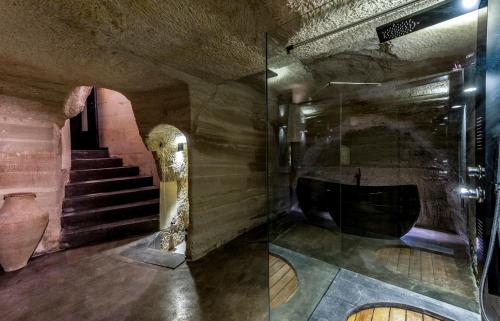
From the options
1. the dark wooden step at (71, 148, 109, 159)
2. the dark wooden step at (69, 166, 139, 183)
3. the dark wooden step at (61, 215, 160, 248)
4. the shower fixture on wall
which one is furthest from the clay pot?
the shower fixture on wall

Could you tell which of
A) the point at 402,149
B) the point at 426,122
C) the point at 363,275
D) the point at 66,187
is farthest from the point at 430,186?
the point at 66,187

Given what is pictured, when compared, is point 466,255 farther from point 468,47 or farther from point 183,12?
point 183,12

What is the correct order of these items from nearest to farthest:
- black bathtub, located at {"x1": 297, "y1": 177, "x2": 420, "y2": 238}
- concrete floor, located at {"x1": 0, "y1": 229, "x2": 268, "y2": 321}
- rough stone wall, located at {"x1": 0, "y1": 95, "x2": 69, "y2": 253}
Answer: concrete floor, located at {"x1": 0, "y1": 229, "x2": 268, "y2": 321}, rough stone wall, located at {"x1": 0, "y1": 95, "x2": 69, "y2": 253}, black bathtub, located at {"x1": 297, "y1": 177, "x2": 420, "y2": 238}

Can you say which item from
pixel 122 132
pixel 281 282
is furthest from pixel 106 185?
pixel 281 282

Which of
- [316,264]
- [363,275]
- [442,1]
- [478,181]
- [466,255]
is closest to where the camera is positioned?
[478,181]

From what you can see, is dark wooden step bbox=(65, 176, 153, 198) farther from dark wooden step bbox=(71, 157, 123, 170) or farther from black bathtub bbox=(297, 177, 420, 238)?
black bathtub bbox=(297, 177, 420, 238)

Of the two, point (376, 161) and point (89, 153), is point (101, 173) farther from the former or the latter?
point (376, 161)

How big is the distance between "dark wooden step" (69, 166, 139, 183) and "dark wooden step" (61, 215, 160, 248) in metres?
0.87

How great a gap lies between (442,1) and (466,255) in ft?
5.84

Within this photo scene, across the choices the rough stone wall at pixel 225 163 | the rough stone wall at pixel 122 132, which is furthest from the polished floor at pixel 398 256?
the rough stone wall at pixel 122 132

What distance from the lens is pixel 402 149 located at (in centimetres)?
247

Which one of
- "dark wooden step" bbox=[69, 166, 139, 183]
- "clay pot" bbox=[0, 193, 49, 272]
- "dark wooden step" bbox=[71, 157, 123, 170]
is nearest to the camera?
"clay pot" bbox=[0, 193, 49, 272]

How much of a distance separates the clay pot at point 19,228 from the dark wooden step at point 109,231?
395 millimetres

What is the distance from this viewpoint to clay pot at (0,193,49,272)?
183 centimetres
